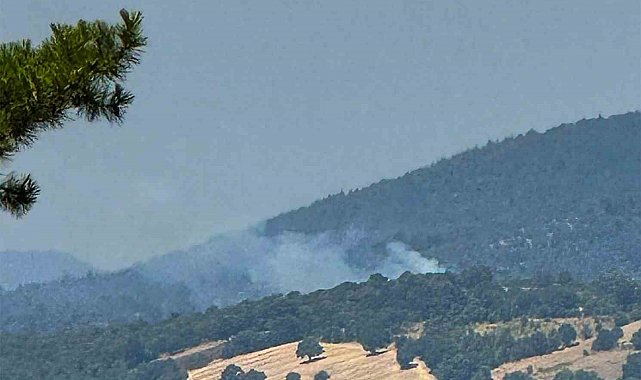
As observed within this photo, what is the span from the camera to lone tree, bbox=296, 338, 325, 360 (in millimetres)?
112625

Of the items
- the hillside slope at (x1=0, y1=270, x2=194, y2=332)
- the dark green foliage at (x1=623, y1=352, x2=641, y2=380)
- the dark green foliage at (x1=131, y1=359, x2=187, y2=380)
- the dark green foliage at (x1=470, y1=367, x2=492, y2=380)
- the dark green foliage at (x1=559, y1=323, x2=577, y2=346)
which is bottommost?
the dark green foliage at (x1=623, y1=352, x2=641, y2=380)

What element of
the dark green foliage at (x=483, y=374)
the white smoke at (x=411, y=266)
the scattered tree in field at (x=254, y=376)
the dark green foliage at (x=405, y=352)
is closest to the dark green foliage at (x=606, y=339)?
the dark green foliage at (x=483, y=374)

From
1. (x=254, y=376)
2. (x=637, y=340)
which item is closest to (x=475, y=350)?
(x=637, y=340)

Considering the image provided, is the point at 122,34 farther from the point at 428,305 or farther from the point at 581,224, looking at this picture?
the point at 581,224

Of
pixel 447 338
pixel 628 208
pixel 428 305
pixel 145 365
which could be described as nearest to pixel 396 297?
pixel 428 305

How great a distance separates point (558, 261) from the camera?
17138cm

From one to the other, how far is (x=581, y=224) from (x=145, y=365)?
84.1 meters

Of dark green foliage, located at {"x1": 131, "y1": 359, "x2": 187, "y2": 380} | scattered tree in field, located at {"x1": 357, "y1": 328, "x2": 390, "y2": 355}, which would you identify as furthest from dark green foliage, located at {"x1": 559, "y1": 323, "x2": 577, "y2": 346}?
dark green foliage, located at {"x1": 131, "y1": 359, "x2": 187, "y2": 380}

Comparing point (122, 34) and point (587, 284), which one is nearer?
point (122, 34)

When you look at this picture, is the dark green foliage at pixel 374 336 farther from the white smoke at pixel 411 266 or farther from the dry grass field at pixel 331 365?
the white smoke at pixel 411 266

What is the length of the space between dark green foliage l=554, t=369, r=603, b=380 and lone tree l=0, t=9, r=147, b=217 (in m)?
87.5

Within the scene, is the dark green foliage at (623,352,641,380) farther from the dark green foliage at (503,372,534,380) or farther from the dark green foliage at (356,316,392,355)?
the dark green foliage at (356,316,392,355)

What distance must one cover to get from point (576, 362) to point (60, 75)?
93841 millimetres

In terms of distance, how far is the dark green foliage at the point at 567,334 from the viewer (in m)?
103
